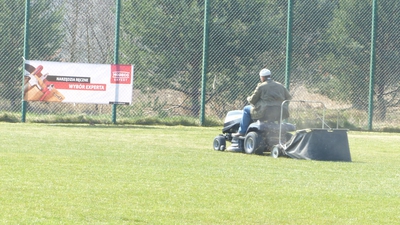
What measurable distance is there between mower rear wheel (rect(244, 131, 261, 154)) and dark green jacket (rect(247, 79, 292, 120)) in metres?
0.38

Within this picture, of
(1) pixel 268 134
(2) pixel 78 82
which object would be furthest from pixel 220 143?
(2) pixel 78 82

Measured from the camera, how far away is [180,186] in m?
8.27

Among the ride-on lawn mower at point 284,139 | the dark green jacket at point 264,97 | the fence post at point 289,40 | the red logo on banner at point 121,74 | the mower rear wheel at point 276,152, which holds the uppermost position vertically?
the fence post at point 289,40

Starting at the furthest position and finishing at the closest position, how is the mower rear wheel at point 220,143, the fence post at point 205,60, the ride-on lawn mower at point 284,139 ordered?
the fence post at point 205,60, the mower rear wheel at point 220,143, the ride-on lawn mower at point 284,139

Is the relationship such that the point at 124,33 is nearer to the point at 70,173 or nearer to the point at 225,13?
the point at 225,13

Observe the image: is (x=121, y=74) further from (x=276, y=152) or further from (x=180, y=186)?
(x=180, y=186)

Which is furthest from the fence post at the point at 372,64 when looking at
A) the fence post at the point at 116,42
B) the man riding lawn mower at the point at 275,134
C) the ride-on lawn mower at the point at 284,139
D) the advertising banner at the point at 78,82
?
the man riding lawn mower at the point at 275,134

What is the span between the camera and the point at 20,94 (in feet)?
64.5

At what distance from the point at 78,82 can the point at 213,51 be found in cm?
380

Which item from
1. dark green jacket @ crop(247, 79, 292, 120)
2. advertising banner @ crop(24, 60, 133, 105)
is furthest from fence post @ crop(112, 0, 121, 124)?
dark green jacket @ crop(247, 79, 292, 120)

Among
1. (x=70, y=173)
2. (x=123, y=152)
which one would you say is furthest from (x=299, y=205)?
(x=123, y=152)

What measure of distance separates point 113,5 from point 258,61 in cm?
414

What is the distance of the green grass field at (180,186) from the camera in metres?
6.56

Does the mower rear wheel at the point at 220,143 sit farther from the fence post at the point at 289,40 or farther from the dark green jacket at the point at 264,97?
the fence post at the point at 289,40
